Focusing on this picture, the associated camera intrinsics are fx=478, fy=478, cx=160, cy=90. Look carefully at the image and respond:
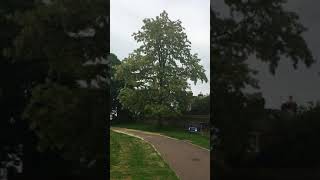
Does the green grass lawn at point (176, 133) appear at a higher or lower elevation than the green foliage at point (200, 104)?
lower

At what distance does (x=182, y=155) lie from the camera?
45.4 ft

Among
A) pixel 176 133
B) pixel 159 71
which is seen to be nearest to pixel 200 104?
pixel 176 133

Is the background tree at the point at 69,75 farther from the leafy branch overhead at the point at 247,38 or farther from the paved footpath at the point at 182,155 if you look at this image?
the paved footpath at the point at 182,155

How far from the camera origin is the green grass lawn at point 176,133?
13.9 m

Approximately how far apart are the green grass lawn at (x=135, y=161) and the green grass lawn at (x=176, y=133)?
959 mm

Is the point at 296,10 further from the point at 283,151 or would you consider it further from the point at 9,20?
the point at 9,20

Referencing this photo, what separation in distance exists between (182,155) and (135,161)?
159 centimetres

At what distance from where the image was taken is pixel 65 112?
8.83 m

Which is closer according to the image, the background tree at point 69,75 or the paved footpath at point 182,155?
the background tree at point 69,75

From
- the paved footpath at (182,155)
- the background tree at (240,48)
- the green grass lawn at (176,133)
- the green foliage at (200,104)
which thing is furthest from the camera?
the green foliage at (200,104)

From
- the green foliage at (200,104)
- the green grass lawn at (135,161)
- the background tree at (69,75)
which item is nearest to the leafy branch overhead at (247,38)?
the background tree at (69,75)

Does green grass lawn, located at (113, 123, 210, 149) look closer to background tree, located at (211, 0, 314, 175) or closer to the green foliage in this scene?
the green foliage

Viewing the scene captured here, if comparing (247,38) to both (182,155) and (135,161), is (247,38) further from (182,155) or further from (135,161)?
(182,155)

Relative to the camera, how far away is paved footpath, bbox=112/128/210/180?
11508mm
